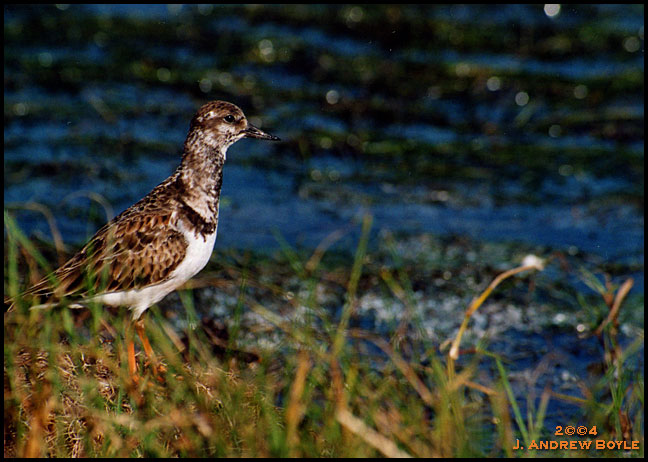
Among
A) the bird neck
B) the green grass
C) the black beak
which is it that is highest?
the black beak

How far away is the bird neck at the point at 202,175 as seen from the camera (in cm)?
500

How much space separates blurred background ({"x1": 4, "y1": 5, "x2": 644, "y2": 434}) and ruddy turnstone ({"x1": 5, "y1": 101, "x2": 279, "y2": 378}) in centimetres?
146

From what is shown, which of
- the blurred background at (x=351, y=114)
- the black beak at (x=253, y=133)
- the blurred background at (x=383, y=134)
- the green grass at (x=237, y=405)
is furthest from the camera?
the blurred background at (x=351, y=114)

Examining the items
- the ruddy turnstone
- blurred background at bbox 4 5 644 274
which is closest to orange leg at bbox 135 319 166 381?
the ruddy turnstone

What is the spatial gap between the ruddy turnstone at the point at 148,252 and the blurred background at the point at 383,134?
1.46m

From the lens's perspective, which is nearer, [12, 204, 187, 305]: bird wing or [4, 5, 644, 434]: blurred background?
[12, 204, 187, 305]: bird wing

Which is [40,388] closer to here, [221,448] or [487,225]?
[221,448]

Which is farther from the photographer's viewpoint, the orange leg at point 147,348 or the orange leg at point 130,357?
the orange leg at point 147,348

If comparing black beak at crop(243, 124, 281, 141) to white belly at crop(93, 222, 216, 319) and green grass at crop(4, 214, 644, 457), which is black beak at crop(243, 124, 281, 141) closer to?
white belly at crop(93, 222, 216, 319)

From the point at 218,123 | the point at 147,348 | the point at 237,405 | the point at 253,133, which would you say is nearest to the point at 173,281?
the point at 147,348

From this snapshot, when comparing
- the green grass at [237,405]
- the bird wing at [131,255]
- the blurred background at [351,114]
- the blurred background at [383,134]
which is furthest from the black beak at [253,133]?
the blurred background at [351,114]

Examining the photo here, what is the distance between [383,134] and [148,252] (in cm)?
516

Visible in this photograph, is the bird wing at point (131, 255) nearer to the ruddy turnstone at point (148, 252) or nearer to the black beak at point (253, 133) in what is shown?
the ruddy turnstone at point (148, 252)

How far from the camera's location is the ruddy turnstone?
4727mm
